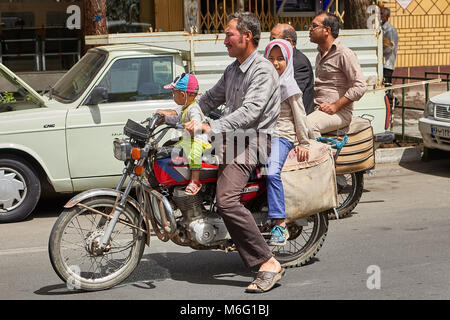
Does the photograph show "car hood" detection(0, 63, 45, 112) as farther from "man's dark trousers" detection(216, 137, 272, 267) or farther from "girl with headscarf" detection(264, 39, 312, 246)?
"man's dark trousers" detection(216, 137, 272, 267)

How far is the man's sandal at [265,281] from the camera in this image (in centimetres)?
588

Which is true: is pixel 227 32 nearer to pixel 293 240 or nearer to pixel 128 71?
pixel 293 240

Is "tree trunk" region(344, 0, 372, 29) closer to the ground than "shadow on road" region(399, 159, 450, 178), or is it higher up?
higher up

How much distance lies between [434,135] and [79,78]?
15.6 feet

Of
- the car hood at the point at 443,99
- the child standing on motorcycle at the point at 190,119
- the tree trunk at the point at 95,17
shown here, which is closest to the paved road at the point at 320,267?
the child standing on motorcycle at the point at 190,119

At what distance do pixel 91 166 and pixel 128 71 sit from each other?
107 centimetres

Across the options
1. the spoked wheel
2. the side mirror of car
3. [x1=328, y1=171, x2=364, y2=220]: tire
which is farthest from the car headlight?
the spoked wheel

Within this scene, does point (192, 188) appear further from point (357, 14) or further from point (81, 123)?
point (357, 14)

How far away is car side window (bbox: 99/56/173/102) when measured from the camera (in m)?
8.66

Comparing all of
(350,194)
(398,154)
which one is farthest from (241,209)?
(398,154)

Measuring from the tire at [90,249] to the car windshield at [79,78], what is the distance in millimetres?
3036

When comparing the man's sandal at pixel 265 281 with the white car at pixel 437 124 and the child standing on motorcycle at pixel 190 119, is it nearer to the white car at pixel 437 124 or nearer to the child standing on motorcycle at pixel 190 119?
the child standing on motorcycle at pixel 190 119

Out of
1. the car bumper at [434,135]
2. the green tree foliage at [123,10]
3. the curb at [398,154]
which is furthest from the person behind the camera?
the green tree foliage at [123,10]

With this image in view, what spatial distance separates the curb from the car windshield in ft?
14.2
